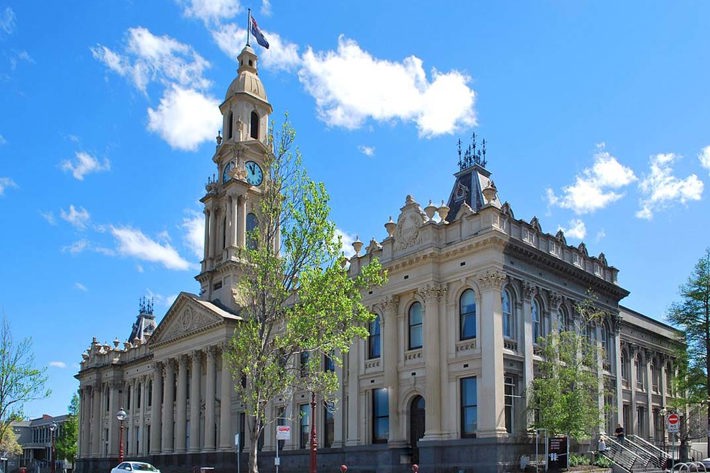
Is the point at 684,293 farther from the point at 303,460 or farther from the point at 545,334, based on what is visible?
the point at 303,460

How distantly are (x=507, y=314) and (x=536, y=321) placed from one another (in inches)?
99.7

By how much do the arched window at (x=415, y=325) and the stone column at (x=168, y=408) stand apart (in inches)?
1113

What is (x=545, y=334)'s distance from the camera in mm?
39438

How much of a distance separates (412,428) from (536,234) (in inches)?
467

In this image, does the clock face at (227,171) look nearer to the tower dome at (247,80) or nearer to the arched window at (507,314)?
the tower dome at (247,80)

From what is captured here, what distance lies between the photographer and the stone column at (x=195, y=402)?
58000mm

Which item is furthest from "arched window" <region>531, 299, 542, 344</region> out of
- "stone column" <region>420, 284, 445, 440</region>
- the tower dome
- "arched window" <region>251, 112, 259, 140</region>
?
the tower dome

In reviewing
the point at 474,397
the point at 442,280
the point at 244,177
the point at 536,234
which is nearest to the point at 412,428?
the point at 474,397

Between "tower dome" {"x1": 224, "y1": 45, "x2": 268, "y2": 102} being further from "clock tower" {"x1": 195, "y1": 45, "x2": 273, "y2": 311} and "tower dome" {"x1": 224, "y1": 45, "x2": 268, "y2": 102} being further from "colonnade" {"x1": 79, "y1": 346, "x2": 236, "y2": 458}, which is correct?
"colonnade" {"x1": 79, "y1": 346, "x2": 236, "y2": 458}

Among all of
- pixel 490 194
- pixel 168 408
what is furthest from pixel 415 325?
pixel 168 408

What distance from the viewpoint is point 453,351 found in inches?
1503

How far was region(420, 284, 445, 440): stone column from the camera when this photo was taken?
1483 inches

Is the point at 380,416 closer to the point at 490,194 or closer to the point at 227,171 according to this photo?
the point at 490,194

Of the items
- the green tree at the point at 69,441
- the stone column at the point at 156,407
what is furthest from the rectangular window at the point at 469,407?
the green tree at the point at 69,441
